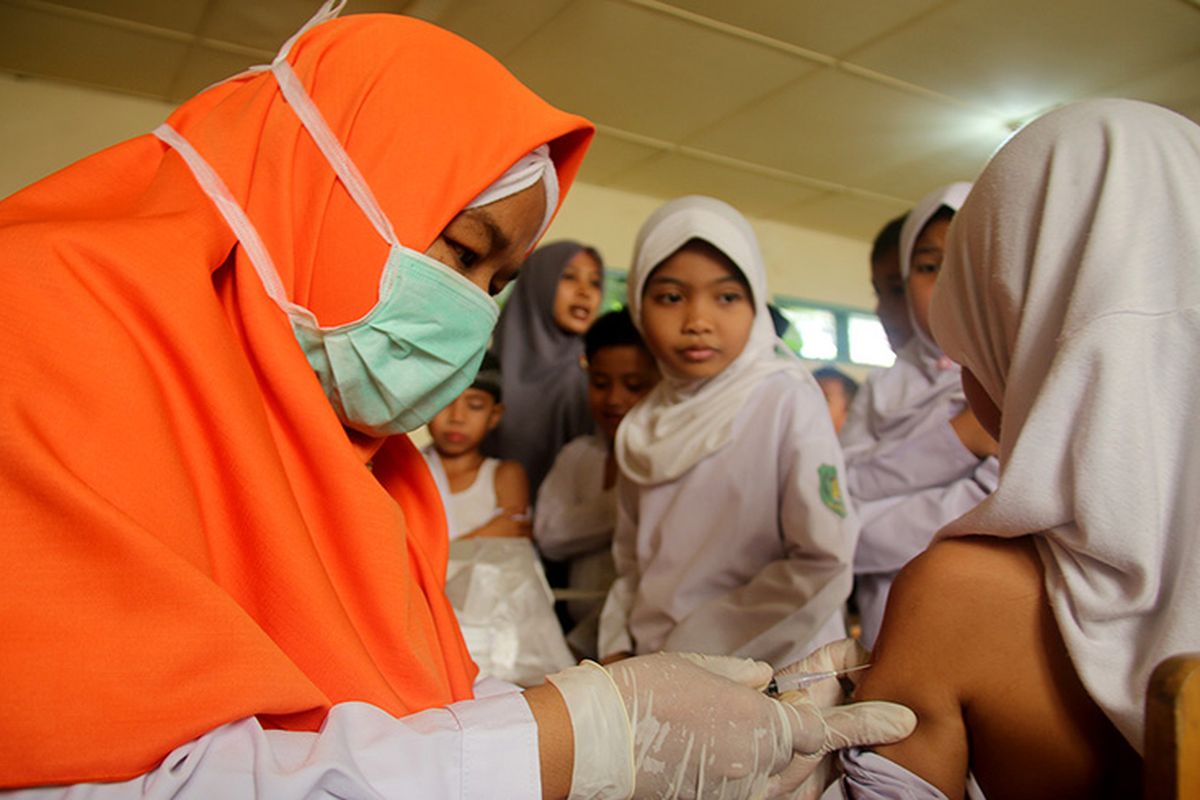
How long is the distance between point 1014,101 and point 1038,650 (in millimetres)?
4395

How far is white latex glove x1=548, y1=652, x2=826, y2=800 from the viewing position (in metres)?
0.83

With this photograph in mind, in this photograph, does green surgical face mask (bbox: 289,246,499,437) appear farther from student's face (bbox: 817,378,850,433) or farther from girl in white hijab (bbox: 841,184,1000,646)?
student's face (bbox: 817,378,850,433)

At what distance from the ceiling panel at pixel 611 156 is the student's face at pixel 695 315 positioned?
2.87m

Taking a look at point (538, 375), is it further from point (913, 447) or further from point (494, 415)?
point (913, 447)

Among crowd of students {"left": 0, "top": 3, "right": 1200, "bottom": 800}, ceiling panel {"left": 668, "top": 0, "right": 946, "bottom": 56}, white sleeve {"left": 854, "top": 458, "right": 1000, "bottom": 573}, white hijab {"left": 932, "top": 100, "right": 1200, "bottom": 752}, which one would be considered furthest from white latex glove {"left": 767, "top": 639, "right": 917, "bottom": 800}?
ceiling panel {"left": 668, "top": 0, "right": 946, "bottom": 56}

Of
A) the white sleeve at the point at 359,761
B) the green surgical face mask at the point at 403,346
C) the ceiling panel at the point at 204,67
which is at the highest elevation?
the ceiling panel at the point at 204,67

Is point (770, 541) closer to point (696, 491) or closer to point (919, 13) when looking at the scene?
point (696, 491)

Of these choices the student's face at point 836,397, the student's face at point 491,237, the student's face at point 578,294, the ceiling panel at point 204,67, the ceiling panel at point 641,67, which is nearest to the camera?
the student's face at point 491,237

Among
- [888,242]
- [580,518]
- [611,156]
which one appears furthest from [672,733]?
[611,156]

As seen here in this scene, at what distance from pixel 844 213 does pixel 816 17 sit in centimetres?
299

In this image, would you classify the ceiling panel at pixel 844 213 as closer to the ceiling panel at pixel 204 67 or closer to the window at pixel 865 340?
the window at pixel 865 340

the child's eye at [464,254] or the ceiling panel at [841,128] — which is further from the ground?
the ceiling panel at [841,128]

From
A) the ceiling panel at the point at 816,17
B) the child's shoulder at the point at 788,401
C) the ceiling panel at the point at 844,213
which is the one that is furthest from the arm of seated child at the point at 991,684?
the ceiling panel at the point at 844,213

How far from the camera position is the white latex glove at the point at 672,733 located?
32.7 inches
